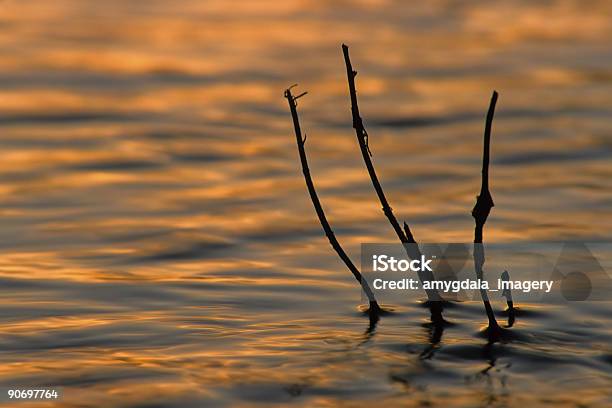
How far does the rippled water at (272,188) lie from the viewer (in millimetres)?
4520

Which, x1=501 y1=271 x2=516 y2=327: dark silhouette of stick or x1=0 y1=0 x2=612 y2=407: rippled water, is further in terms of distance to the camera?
x1=501 y1=271 x2=516 y2=327: dark silhouette of stick

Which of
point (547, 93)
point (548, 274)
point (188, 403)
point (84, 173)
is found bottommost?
point (188, 403)

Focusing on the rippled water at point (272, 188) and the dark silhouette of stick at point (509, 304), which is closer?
the rippled water at point (272, 188)

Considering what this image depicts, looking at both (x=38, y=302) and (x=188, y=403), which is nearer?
(x=188, y=403)

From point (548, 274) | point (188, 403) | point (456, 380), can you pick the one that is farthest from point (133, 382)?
point (548, 274)

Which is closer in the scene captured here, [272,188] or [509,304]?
[509,304]

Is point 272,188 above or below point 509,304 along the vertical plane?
above

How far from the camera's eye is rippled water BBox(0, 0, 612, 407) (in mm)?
4520

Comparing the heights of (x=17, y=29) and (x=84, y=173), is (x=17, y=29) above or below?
above

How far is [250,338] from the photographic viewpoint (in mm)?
4883

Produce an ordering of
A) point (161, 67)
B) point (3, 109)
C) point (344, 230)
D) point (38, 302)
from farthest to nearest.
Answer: point (161, 67) < point (3, 109) < point (344, 230) < point (38, 302)

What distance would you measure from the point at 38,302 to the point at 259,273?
94cm

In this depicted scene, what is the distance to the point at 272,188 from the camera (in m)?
7.14

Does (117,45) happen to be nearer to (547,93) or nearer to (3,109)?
(3,109)
